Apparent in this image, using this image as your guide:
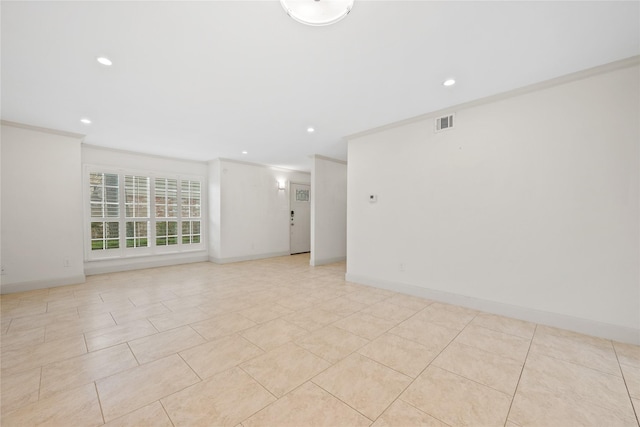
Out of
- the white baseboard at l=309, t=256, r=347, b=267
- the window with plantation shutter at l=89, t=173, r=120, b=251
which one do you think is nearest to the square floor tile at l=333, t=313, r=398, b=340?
the white baseboard at l=309, t=256, r=347, b=267

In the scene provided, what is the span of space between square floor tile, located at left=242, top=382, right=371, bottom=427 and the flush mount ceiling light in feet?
8.51

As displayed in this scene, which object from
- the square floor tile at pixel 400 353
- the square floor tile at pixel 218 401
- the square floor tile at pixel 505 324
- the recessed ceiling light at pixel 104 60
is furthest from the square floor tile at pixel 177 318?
the square floor tile at pixel 505 324

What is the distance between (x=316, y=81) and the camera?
8.96 feet

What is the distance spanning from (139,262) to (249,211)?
8.94 ft

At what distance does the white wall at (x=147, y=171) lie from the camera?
16.9ft

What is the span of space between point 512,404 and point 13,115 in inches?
260

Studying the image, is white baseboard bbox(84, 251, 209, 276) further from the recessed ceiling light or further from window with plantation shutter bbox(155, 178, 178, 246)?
the recessed ceiling light

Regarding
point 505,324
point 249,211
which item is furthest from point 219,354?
point 249,211

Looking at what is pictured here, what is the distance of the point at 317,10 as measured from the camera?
170 cm

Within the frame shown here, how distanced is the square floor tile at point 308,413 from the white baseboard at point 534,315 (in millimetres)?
2450

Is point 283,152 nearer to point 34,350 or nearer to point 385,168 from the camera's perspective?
point 385,168

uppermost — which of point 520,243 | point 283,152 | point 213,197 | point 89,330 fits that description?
point 283,152

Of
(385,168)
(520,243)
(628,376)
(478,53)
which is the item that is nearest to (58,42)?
(478,53)

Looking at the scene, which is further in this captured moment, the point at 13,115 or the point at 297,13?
the point at 13,115
